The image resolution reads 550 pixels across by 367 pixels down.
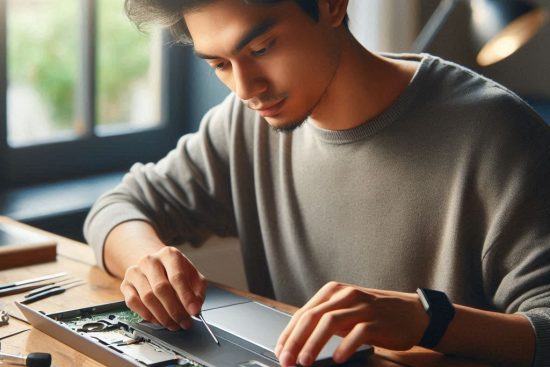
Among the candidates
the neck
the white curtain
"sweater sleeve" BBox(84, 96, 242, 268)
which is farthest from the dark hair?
the white curtain

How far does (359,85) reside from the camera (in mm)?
1517

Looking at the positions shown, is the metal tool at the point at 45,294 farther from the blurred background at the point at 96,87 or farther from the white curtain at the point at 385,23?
the white curtain at the point at 385,23

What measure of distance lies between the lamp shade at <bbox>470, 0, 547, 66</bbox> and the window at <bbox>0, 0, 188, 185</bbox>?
1053 millimetres

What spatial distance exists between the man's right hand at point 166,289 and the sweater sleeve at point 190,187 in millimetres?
431

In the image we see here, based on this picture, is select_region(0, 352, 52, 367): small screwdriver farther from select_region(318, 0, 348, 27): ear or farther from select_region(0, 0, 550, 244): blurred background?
select_region(0, 0, 550, 244): blurred background

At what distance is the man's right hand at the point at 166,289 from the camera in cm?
118

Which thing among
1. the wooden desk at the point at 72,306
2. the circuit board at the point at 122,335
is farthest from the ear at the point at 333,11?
the circuit board at the point at 122,335

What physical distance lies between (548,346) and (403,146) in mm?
437

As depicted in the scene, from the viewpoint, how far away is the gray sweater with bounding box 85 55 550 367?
1319 millimetres

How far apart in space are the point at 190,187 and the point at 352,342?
2.52 feet

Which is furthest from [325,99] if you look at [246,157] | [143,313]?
[143,313]

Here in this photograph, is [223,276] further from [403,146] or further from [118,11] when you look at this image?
[403,146]

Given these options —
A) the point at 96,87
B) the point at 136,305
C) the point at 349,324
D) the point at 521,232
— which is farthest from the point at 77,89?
the point at 349,324

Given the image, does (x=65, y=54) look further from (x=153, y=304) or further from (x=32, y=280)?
(x=153, y=304)
